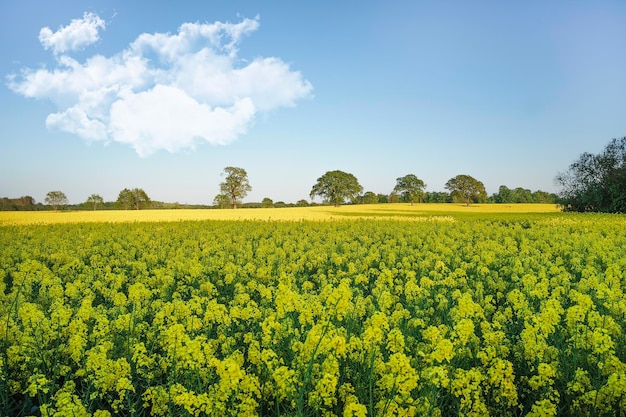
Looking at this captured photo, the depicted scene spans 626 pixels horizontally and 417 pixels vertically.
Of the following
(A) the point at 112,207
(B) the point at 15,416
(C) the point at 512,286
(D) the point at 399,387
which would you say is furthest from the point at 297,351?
(A) the point at 112,207

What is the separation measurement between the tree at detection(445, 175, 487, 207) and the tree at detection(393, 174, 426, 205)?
329 inches

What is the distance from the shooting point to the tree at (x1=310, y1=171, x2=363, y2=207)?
10688 cm

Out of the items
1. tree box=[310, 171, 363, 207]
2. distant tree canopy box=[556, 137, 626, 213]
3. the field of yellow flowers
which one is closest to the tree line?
tree box=[310, 171, 363, 207]

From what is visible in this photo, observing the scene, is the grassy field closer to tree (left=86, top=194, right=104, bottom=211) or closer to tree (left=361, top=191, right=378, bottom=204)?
tree (left=86, top=194, right=104, bottom=211)

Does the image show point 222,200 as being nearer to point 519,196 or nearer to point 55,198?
point 55,198

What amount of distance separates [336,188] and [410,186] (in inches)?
786

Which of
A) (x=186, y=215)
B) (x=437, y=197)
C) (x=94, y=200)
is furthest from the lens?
(x=437, y=197)

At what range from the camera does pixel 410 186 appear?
10750 centimetres

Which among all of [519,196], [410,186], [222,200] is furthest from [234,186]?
→ [519,196]

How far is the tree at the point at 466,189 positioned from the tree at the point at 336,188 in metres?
25.0

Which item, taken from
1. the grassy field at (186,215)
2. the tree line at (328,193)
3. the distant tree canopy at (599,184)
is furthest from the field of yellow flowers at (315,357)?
the tree line at (328,193)

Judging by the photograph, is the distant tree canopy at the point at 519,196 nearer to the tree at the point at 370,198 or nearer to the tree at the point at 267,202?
the tree at the point at 370,198

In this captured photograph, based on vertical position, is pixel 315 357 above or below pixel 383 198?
below

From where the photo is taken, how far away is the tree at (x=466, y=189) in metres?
105
